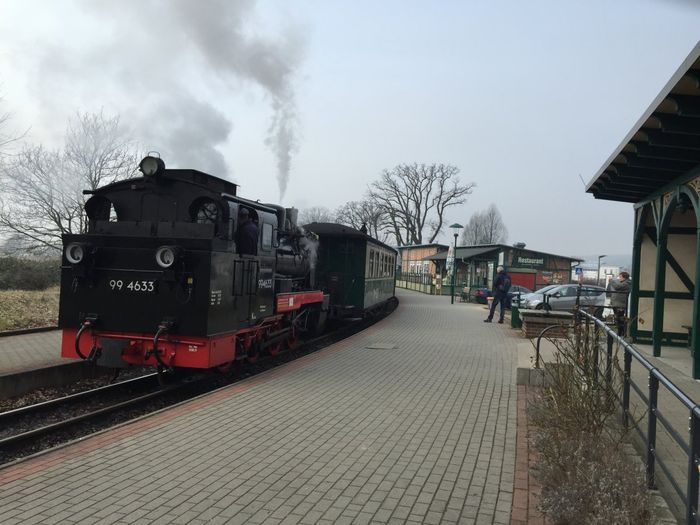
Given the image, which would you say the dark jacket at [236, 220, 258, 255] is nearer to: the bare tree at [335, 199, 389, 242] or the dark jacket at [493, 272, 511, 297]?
the dark jacket at [493, 272, 511, 297]

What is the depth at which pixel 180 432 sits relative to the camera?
5422 millimetres

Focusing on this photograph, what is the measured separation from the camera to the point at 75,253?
749 centimetres

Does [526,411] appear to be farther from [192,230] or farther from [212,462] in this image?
[192,230]

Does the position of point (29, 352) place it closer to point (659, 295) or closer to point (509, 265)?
point (659, 295)

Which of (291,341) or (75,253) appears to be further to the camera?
(291,341)

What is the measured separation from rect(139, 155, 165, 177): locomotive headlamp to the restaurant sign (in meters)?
32.6

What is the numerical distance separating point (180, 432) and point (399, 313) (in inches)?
629

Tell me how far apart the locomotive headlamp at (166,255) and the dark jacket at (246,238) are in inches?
50.7

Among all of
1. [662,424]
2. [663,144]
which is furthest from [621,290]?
[662,424]

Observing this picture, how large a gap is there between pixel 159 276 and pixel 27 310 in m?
9.15

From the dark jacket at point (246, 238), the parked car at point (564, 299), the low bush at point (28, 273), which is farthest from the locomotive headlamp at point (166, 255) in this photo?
the parked car at point (564, 299)

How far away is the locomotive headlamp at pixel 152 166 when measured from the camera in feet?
25.5

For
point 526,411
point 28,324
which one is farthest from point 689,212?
point 28,324

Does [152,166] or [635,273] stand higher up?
[152,166]
